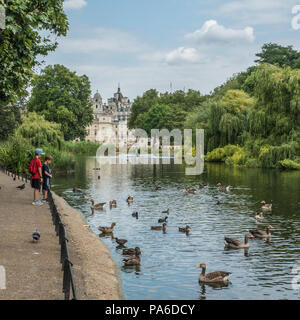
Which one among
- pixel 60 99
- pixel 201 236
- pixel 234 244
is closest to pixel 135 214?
pixel 201 236

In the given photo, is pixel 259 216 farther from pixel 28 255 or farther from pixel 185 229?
pixel 28 255

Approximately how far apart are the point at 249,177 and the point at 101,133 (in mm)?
152283

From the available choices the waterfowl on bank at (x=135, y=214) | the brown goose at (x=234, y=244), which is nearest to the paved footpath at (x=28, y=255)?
the waterfowl on bank at (x=135, y=214)

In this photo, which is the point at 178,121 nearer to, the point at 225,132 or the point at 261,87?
the point at 225,132

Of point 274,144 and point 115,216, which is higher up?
point 274,144

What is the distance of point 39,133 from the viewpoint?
48375 mm

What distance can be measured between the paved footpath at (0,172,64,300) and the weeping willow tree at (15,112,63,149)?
28998mm

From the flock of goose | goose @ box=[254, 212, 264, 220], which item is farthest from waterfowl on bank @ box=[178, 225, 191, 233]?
goose @ box=[254, 212, 264, 220]

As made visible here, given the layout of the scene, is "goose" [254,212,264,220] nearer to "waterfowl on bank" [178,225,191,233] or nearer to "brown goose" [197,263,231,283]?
"waterfowl on bank" [178,225,191,233]

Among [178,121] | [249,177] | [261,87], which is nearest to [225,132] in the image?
[261,87]

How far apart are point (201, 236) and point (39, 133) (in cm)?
3397

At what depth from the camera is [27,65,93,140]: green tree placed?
242ft

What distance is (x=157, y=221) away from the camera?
2030 centimetres
